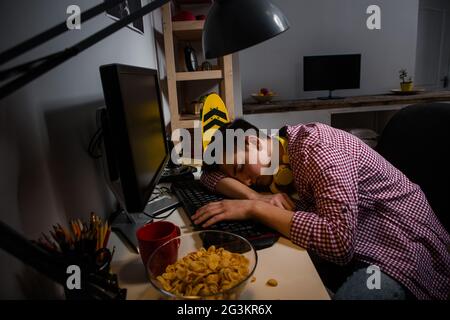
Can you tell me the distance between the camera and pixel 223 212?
85 cm

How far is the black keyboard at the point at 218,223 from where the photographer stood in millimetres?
747

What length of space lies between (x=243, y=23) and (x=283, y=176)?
0.54 m

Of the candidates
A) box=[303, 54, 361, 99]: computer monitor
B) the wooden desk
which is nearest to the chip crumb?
the wooden desk

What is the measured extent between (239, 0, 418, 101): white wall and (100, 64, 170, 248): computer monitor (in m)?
2.70

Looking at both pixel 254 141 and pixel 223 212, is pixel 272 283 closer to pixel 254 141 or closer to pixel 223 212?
pixel 223 212

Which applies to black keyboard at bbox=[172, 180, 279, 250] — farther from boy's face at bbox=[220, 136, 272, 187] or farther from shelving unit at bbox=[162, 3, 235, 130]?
Answer: shelving unit at bbox=[162, 3, 235, 130]

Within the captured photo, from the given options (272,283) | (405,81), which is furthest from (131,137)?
(405,81)

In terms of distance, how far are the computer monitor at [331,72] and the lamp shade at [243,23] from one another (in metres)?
2.75

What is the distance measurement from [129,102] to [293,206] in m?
0.59

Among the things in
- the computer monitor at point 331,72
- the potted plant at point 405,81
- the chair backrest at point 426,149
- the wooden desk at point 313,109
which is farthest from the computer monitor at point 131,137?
the potted plant at point 405,81

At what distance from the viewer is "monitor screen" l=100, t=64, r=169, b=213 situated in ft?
1.81

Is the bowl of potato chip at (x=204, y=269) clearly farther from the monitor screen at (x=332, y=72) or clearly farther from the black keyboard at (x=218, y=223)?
the monitor screen at (x=332, y=72)

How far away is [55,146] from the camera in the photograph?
0.66 metres
